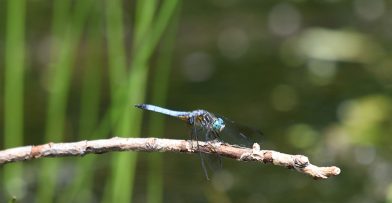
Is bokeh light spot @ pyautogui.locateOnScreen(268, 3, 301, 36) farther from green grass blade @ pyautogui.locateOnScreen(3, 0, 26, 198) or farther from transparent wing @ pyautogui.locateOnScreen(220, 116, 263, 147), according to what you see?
transparent wing @ pyautogui.locateOnScreen(220, 116, 263, 147)

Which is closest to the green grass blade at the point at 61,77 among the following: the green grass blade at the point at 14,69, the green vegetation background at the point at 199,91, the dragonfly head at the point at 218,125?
the green vegetation background at the point at 199,91

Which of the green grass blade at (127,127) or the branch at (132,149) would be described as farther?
the green grass blade at (127,127)

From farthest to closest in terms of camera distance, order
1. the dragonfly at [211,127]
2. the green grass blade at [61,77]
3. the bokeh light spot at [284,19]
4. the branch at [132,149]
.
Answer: the bokeh light spot at [284,19], the green grass blade at [61,77], the dragonfly at [211,127], the branch at [132,149]

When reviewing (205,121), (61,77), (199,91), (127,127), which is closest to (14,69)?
(61,77)

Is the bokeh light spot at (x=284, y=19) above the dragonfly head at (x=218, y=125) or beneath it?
above

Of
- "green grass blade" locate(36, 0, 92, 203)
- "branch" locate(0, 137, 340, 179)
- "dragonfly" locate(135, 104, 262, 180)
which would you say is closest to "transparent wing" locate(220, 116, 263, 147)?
"dragonfly" locate(135, 104, 262, 180)

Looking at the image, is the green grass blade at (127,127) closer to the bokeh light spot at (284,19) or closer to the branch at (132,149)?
the branch at (132,149)

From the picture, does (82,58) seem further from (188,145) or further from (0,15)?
(188,145)

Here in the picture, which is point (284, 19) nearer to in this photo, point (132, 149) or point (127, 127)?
point (127, 127)
